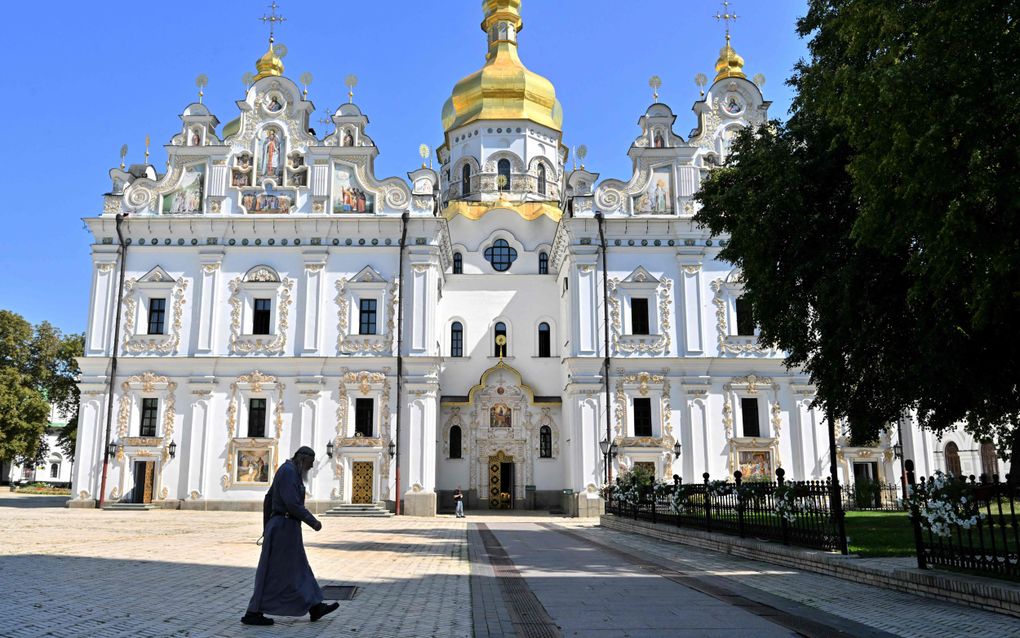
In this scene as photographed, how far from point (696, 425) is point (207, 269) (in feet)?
69.3

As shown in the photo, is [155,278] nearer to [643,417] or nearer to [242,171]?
[242,171]

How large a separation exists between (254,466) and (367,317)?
7.45 metres

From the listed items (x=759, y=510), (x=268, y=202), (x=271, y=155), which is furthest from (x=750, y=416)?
(x=271, y=155)

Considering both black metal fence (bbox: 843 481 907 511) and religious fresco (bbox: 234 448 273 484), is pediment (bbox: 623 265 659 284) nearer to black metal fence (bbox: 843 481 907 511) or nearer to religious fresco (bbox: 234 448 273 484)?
black metal fence (bbox: 843 481 907 511)

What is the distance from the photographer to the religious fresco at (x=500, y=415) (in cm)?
3681

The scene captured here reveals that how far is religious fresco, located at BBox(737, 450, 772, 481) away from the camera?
33.8 m

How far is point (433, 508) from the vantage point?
32.4 m

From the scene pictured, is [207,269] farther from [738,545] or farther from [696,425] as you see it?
[738,545]

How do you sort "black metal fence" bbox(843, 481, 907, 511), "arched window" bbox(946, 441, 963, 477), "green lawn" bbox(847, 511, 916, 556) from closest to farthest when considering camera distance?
"green lawn" bbox(847, 511, 916, 556)
"black metal fence" bbox(843, 481, 907, 511)
"arched window" bbox(946, 441, 963, 477)

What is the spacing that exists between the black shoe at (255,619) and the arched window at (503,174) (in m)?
36.4

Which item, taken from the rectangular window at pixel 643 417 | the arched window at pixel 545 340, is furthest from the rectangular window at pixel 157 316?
the rectangular window at pixel 643 417

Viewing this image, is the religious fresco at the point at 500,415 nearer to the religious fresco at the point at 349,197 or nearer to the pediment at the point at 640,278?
the pediment at the point at 640,278

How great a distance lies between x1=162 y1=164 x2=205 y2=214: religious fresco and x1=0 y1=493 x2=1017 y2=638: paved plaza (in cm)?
1900

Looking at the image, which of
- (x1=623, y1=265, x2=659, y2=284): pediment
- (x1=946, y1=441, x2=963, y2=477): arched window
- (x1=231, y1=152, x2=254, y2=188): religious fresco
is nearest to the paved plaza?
(x1=623, y1=265, x2=659, y2=284): pediment
